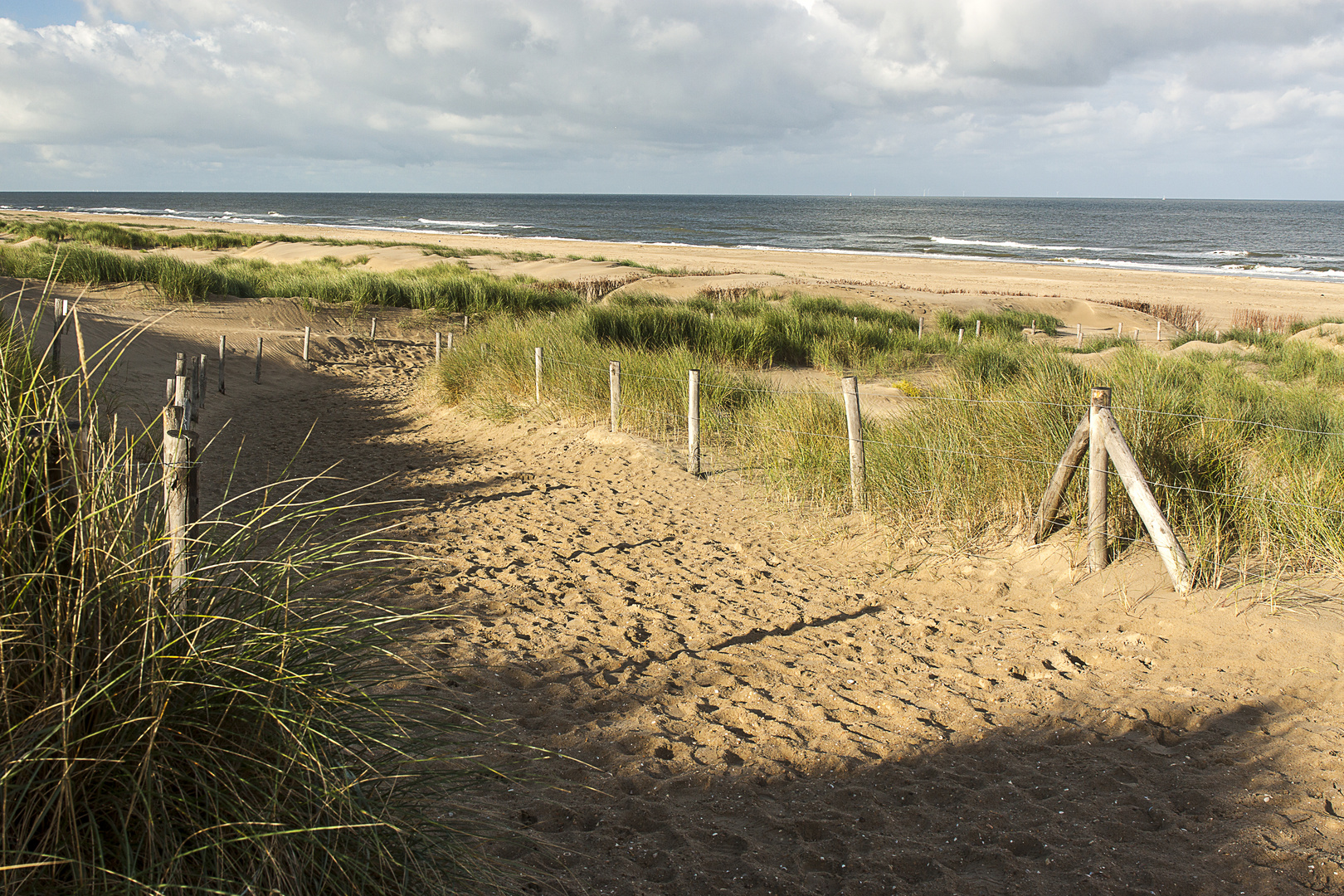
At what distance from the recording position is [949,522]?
21.4 ft

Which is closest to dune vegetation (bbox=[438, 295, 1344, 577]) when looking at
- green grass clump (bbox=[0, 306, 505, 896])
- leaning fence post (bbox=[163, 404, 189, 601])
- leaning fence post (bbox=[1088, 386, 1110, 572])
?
leaning fence post (bbox=[1088, 386, 1110, 572])

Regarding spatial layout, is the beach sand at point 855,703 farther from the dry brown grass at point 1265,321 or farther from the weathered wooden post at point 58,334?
the dry brown grass at point 1265,321

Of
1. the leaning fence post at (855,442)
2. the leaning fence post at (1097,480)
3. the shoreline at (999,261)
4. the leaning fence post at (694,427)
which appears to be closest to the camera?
the leaning fence post at (1097,480)

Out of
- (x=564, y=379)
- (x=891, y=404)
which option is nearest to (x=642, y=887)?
(x=564, y=379)

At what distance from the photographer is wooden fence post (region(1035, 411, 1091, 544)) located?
5.61m

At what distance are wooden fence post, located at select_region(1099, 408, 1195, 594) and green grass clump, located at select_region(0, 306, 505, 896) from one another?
14.9 feet

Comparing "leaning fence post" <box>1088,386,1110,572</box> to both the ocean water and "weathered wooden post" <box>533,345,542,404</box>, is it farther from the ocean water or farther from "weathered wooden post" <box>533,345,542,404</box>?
the ocean water

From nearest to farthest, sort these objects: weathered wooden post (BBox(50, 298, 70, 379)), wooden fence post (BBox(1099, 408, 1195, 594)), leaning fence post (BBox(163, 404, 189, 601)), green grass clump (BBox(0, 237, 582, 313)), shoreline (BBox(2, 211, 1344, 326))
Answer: leaning fence post (BBox(163, 404, 189, 601)) → weathered wooden post (BBox(50, 298, 70, 379)) → wooden fence post (BBox(1099, 408, 1195, 594)) → green grass clump (BBox(0, 237, 582, 313)) → shoreline (BBox(2, 211, 1344, 326))

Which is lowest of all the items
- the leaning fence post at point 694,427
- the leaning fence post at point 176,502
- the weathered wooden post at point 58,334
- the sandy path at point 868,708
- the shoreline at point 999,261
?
the sandy path at point 868,708

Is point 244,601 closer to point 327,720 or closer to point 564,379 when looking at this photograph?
point 327,720

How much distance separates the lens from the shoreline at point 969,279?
105 ft

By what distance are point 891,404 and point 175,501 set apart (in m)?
11.4

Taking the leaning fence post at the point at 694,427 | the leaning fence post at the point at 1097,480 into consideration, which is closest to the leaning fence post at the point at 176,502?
the leaning fence post at the point at 1097,480

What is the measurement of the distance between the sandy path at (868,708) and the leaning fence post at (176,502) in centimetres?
154
